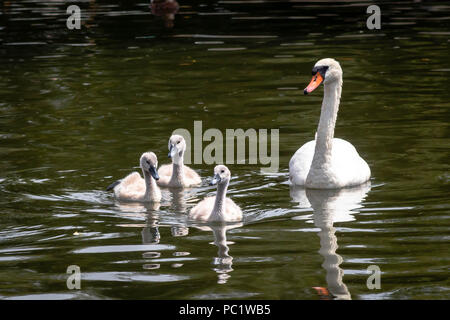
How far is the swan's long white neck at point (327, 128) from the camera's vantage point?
10.6 m

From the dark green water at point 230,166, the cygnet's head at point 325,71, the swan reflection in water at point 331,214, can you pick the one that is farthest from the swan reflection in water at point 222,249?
the cygnet's head at point 325,71

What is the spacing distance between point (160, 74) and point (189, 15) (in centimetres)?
923

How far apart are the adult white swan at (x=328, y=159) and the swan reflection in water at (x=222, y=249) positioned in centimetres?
165

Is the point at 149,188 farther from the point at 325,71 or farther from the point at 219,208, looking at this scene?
the point at 325,71

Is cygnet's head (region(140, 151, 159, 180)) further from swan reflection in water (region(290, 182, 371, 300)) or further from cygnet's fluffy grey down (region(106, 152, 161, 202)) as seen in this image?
swan reflection in water (region(290, 182, 371, 300))

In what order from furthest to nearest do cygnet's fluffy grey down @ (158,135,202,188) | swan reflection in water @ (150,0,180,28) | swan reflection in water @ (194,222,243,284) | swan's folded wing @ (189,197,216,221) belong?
swan reflection in water @ (150,0,180,28) < cygnet's fluffy grey down @ (158,135,202,188) < swan's folded wing @ (189,197,216,221) < swan reflection in water @ (194,222,243,284)

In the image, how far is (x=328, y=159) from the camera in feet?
34.6

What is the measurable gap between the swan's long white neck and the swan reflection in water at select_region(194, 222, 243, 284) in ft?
5.69

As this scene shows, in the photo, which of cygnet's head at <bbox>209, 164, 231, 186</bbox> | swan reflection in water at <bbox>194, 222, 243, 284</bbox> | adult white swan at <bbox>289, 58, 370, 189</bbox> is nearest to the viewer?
swan reflection in water at <bbox>194, 222, 243, 284</bbox>

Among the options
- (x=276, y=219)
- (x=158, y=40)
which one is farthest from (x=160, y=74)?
(x=276, y=219)

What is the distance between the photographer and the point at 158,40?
2222 centimetres

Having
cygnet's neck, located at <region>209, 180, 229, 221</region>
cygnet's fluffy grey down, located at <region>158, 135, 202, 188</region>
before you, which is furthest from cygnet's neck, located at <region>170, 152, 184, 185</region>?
cygnet's neck, located at <region>209, 180, 229, 221</region>

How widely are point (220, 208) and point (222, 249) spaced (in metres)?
1.00

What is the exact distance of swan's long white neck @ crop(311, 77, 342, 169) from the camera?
34.7ft
